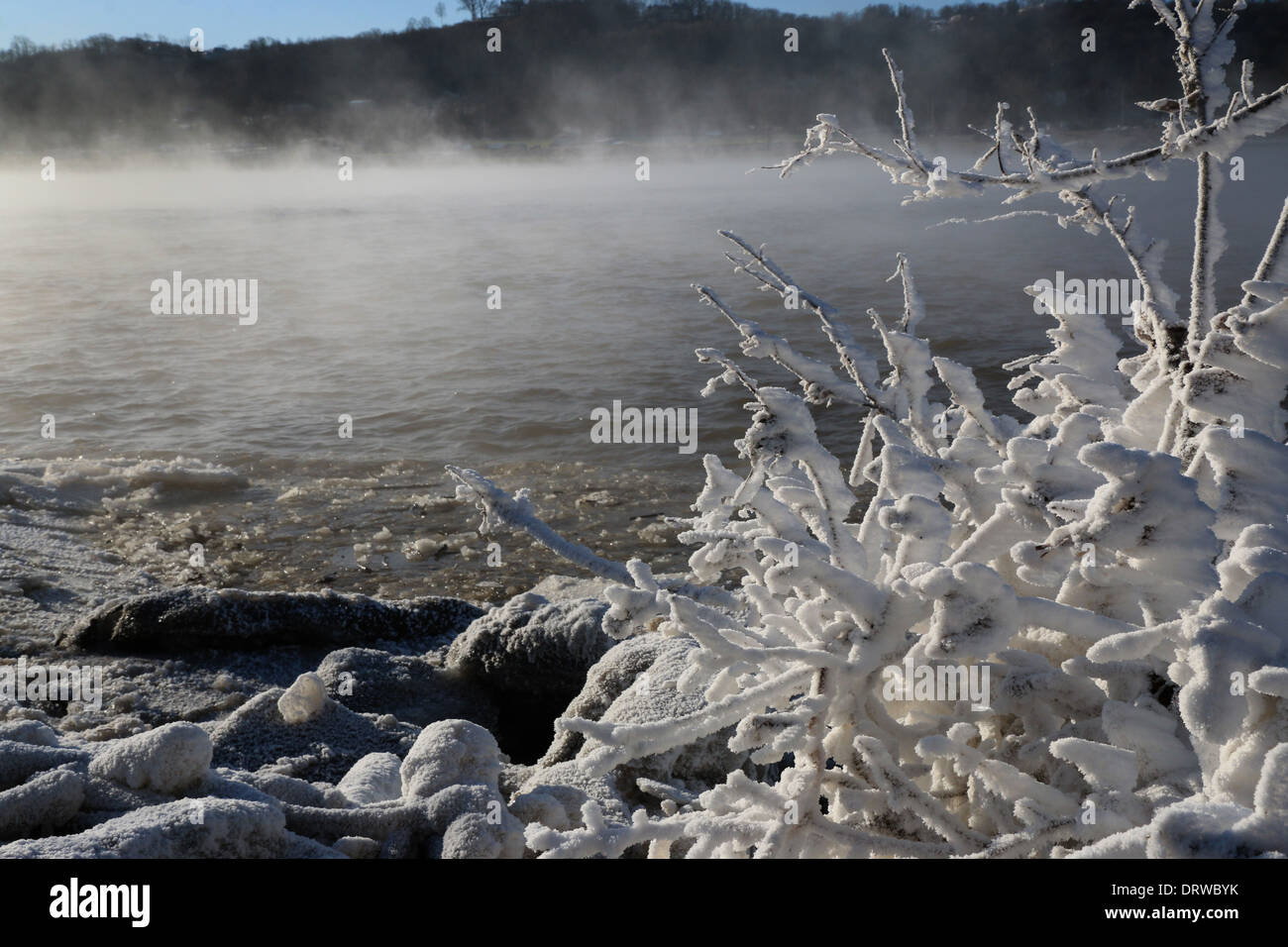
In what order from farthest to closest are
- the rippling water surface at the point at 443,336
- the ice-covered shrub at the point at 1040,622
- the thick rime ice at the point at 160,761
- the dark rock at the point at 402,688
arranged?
the rippling water surface at the point at 443,336 → the dark rock at the point at 402,688 → the thick rime ice at the point at 160,761 → the ice-covered shrub at the point at 1040,622

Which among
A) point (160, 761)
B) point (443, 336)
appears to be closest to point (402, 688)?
point (160, 761)

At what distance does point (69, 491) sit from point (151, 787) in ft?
26.7

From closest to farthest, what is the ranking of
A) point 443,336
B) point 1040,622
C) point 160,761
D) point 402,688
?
point 1040,622
point 160,761
point 402,688
point 443,336

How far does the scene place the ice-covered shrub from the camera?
1220 millimetres

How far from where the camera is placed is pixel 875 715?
158 cm

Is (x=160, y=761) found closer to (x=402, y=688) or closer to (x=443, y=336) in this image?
(x=402, y=688)

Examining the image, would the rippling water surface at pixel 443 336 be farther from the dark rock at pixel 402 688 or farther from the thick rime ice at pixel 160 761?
the thick rime ice at pixel 160 761

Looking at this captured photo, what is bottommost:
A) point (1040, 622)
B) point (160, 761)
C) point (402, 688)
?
point (402, 688)

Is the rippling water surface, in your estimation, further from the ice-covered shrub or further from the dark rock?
the ice-covered shrub

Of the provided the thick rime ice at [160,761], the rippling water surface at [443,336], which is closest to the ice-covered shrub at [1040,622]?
the thick rime ice at [160,761]

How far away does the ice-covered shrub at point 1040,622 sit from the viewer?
1.22m

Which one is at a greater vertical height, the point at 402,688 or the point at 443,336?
the point at 443,336

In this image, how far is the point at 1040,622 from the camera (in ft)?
4.60

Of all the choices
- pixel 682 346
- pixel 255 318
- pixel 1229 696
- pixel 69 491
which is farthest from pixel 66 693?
pixel 255 318
